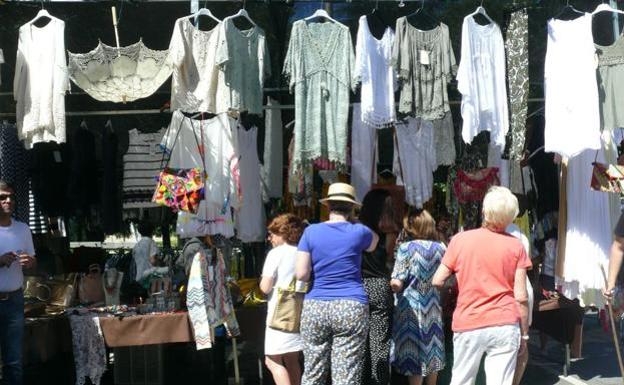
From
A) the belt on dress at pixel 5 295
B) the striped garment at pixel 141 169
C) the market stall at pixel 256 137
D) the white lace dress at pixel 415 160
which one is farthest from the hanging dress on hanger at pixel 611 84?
the belt on dress at pixel 5 295

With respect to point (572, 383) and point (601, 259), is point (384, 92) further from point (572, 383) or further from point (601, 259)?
point (572, 383)

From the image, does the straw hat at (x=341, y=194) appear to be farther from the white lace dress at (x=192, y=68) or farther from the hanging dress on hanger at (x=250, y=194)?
the hanging dress on hanger at (x=250, y=194)

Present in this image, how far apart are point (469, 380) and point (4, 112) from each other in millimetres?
5083

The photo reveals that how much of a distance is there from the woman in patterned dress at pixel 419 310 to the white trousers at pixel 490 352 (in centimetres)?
112

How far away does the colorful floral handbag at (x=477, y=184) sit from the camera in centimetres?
761

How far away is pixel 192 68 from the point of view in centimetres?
645

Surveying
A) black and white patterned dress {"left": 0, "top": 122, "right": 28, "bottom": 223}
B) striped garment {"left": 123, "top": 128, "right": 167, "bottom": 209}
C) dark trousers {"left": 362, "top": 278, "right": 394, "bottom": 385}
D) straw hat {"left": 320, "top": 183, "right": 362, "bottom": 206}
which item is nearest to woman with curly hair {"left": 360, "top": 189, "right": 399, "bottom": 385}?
dark trousers {"left": 362, "top": 278, "right": 394, "bottom": 385}

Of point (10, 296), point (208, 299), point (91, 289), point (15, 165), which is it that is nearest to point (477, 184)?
point (208, 299)

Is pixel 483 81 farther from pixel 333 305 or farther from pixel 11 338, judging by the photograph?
pixel 11 338

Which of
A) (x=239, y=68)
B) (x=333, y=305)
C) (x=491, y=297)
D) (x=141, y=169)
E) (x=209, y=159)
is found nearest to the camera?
(x=491, y=297)

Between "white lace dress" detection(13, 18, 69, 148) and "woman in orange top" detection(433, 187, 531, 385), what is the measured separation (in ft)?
10.7

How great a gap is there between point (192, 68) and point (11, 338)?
2.38 meters

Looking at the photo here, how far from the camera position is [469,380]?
16.0 ft

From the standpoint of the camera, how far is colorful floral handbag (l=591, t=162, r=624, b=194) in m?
6.48
